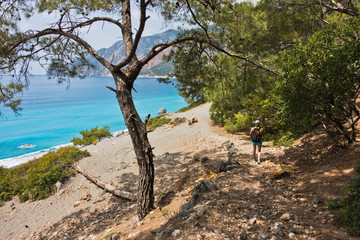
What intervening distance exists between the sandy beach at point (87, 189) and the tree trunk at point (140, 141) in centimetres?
347

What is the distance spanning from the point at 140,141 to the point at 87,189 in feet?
21.3

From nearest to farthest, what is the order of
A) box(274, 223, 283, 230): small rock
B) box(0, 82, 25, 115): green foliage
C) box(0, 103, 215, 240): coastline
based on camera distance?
1. box(274, 223, 283, 230): small rock
2. box(0, 82, 25, 115): green foliage
3. box(0, 103, 215, 240): coastline

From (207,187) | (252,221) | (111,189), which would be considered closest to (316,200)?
(252,221)

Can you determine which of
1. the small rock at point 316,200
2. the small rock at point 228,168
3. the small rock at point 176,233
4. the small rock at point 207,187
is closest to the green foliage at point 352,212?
the small rock at point 316,200

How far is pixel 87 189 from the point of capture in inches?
374

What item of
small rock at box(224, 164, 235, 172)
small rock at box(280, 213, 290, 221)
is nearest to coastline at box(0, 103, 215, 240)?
small rock at box(224, 164, 235, 172)

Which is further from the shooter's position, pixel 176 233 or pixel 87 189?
pixel 87 189

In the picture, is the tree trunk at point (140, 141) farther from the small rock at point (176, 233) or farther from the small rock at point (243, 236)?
the small rock at point (243, 236)

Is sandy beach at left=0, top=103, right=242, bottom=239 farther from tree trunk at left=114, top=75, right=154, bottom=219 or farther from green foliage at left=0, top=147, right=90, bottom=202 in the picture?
tree trunk at left=114, top=75, right=154, bottom=219

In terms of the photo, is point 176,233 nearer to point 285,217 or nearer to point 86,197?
point 285,217

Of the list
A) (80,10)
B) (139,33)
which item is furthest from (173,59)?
(80,10)

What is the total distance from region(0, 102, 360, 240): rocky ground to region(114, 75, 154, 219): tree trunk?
16.7 inches

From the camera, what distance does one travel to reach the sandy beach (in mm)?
7762

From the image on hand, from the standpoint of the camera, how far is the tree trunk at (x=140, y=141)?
485 cm
